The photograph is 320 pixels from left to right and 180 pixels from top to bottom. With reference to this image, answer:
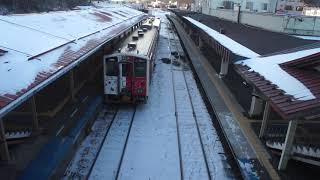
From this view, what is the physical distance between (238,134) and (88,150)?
579 cm

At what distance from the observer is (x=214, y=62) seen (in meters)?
27.6

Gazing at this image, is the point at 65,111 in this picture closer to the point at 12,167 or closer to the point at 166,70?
the point at 12,167

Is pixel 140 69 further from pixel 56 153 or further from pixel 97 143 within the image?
pixel 56 153

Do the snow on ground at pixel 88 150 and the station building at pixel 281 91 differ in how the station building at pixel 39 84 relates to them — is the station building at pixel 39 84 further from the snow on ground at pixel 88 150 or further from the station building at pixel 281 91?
the station building at pixel 281 91

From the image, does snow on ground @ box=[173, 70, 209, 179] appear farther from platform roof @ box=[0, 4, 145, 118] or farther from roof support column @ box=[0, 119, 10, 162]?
roof support column @ box=[0, 119, 10, 162]

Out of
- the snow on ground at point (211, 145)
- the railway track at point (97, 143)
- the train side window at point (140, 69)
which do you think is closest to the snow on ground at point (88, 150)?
the railway track at point (97, 143)

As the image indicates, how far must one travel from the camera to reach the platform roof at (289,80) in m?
9.19

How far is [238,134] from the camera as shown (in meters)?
13.3

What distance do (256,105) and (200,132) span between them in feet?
9.50

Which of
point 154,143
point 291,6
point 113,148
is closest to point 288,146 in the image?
point 154,143

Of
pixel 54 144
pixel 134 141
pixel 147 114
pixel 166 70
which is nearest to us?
pixel 54 144

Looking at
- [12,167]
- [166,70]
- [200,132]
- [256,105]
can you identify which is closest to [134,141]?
[200,132]

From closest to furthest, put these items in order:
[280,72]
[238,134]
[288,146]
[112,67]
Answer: [288,146] < [280,72] < [238,134] < [112,67]

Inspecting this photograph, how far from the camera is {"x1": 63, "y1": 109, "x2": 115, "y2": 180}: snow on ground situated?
10.6m
